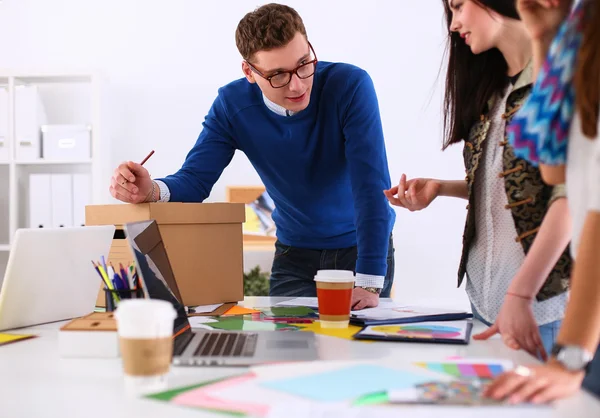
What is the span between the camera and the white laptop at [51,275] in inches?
52.3

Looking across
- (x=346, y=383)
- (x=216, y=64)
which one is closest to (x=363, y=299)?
(x=346, y=383)

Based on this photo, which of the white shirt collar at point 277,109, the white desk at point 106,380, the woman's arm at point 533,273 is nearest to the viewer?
the white desk at point 106,380

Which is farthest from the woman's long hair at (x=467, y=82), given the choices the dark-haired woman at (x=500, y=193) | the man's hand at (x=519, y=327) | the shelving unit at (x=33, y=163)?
the shelving unit at (x=33, y=163)

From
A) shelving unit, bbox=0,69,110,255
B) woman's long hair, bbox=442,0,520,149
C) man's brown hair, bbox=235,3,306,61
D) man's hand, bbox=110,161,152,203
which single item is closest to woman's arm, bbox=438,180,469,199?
woman's long hair, bbox=442,0,520,149

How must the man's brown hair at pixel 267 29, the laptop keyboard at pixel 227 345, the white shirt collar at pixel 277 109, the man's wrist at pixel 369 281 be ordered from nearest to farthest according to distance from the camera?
the laptop keyboard at pixel 227 345 → the man's wrist at pixel 369 281 → the man's brown hair at pixel 267 29 → the white shirt collar at pixel 277 109

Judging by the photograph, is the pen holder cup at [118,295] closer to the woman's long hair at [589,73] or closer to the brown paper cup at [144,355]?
the brown paper cup at [144,355]

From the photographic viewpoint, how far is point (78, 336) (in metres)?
1.11

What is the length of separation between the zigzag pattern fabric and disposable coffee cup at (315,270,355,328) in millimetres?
510

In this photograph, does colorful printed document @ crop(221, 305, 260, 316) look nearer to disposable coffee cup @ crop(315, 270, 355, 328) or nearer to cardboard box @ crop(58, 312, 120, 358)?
disposable coffee cup @ crop(315, 270, 355, 328)

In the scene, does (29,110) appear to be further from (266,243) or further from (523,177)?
(523,177)

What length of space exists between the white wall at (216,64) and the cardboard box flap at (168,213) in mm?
2171

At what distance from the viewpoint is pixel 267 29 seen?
6.08ft

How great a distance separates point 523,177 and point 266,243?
2.56 m

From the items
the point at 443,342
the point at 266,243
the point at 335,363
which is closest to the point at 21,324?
the point at 335,363
